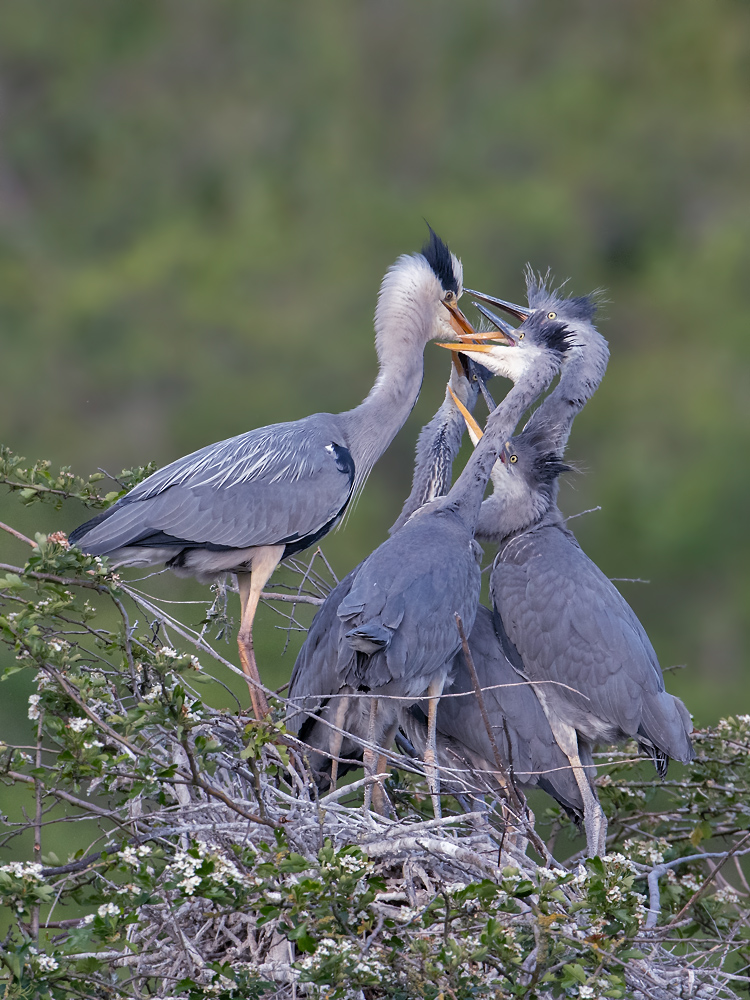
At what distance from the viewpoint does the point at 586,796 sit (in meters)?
3.14

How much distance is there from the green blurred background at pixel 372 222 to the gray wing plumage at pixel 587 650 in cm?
529

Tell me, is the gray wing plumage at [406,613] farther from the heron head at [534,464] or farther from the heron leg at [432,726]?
the heron head at [534,464]

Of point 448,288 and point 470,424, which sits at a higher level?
point 448,288

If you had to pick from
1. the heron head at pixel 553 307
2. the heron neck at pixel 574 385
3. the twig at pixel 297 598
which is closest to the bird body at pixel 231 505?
the twig at pixel 297 598

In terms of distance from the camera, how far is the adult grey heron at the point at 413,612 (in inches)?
115

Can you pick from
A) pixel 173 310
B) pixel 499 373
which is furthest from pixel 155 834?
pixel 173 310

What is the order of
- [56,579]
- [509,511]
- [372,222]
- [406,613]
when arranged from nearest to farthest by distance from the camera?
[56,579] < [406,613] < [509,511] < [372,222]

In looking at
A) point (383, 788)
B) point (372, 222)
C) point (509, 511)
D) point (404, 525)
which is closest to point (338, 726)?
point (383, 788)

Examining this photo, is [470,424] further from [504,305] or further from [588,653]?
[588,653]

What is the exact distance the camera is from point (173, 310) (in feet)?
45.1

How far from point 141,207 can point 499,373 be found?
1335 cm

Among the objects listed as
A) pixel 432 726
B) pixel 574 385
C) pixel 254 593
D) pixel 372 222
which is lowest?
pixel 432 726

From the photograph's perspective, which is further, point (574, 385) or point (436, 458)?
point (574, 385)

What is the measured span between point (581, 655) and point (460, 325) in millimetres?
1185
